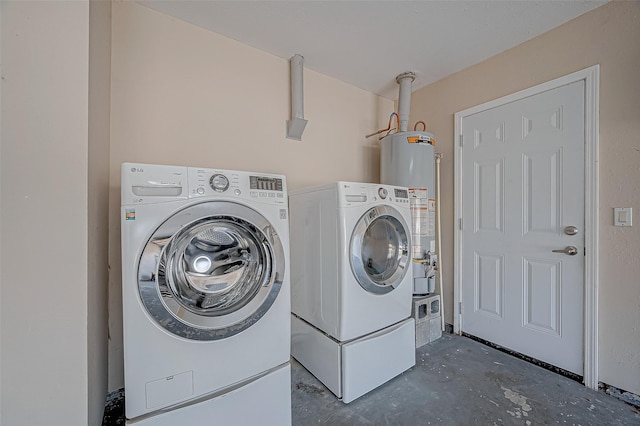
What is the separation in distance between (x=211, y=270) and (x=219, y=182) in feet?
1.26

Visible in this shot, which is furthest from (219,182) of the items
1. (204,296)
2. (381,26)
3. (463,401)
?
(463,401)

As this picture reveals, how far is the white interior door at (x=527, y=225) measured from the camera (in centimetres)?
167

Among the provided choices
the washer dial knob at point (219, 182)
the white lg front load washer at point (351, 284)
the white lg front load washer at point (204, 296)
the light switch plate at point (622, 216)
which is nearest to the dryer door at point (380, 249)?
the white lg front load washer at point (351, 284)

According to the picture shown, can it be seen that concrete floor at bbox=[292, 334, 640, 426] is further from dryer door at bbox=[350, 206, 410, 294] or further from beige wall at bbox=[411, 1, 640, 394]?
dryer door at bbox=[350, 206, 410, 294]

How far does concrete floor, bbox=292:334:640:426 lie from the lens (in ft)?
4.41

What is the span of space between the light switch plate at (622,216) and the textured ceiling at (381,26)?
1.21m

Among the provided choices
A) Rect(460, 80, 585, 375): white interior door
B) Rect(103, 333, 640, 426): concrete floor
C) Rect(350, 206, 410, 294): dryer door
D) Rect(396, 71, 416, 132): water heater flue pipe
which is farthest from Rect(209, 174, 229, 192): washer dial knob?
Rect(460, 80, 585, 375): white interior door

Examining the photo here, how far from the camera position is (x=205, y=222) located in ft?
3.50

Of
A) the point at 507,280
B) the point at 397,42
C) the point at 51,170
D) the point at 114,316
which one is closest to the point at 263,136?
the point at 397,42

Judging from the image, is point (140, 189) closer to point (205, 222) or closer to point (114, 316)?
point (205, 222)

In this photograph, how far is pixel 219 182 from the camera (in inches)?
42.9

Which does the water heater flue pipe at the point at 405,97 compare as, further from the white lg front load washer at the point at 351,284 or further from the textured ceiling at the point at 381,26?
the white lg front load washer at the point at 351,284

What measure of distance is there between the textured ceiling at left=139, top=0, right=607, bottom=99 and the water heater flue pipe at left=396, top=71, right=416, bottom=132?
0.10 metres

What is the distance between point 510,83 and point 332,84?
1.39 m
